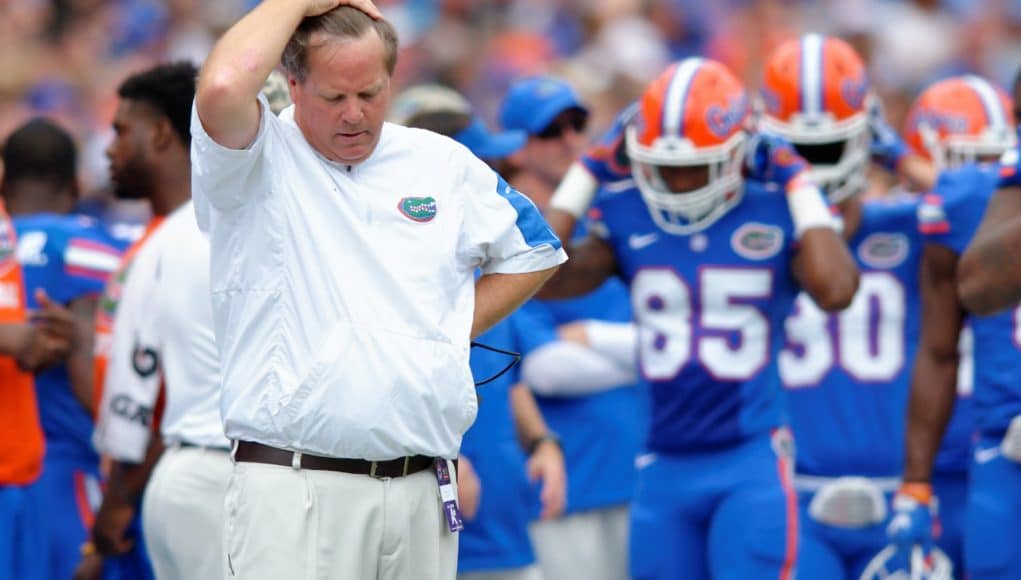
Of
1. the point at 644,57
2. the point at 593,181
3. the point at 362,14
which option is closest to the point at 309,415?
the point at 362,14

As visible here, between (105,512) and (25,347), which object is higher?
(25,347)

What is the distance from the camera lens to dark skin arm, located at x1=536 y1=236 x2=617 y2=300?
20.2ft

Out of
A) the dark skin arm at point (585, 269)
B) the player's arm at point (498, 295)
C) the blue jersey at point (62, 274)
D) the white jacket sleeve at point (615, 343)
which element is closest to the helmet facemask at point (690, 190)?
the dark skin arm at point (585, 269)

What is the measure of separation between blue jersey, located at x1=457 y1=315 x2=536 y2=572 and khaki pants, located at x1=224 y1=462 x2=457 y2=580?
1920 millimetres

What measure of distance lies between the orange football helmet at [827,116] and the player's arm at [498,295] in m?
2.59

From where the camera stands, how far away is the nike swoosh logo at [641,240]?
19.8 ft

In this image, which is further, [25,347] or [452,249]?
[25,347]

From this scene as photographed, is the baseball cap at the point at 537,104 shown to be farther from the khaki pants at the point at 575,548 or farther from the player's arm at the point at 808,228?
the player's arm at the point at 808,228

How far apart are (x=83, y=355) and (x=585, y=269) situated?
5.93ft

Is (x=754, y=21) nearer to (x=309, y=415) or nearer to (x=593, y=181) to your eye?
(x=593, y=181)

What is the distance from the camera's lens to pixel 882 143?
7059 millimetres

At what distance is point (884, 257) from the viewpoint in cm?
659

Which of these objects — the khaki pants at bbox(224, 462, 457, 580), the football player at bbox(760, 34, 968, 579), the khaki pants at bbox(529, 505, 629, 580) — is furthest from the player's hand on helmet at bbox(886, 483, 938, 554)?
the khaki pants at bbox(224, 462, 457, 580)

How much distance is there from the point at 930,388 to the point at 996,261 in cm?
195
